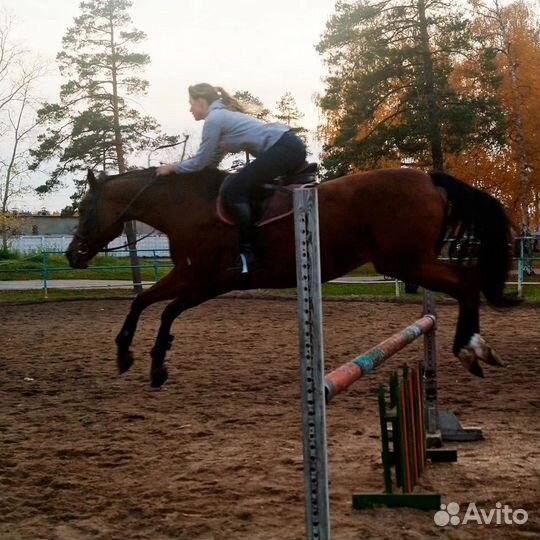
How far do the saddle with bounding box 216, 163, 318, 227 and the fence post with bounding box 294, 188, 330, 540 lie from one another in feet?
7.32

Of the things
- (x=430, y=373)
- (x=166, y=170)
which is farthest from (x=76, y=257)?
(x=430, y=373)

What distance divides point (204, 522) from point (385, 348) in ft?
4.47

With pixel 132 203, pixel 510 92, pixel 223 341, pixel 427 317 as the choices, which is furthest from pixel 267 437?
pixel 510 92

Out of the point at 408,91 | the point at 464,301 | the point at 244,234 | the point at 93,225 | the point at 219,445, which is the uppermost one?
the point at 408,91

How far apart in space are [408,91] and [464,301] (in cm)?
2031

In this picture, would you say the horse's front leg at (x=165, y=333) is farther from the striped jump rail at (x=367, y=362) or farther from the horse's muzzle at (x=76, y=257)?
→ the striped jump rail at (x=367, y=362)

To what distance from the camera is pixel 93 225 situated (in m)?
5.20

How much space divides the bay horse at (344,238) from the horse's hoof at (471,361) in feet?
1.24

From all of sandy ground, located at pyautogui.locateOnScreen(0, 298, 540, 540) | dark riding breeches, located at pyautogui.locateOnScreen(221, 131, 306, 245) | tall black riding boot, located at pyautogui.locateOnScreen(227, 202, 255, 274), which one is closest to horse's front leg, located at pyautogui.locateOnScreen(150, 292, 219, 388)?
tall black riding boot, located at pyautogui.locateOnScreen(227, 202, 255, 274)

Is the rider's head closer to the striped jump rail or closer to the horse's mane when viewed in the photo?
the horse's mane

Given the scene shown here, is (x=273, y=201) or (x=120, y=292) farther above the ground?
(x=273, y=201)

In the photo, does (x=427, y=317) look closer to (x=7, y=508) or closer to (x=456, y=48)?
(x=7, y=508)

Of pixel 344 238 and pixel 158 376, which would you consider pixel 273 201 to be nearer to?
pixel 344 238

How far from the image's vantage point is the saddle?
15.9 feet
